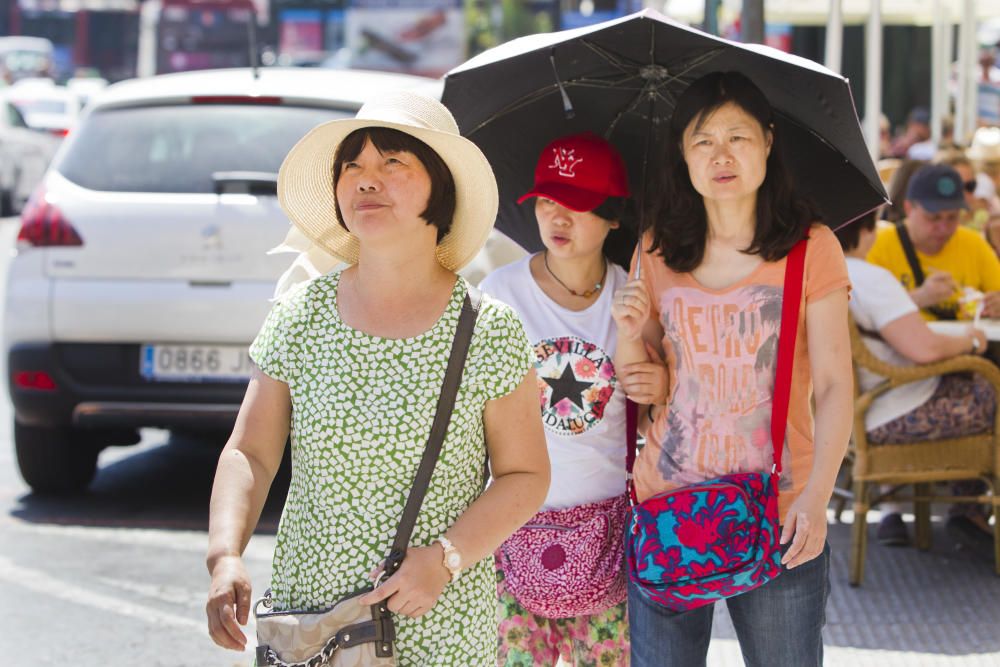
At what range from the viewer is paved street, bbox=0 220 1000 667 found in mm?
4812

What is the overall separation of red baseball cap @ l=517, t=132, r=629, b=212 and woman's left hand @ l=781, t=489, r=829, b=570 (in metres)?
0.80

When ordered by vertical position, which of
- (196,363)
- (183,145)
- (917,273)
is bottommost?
(196,363)

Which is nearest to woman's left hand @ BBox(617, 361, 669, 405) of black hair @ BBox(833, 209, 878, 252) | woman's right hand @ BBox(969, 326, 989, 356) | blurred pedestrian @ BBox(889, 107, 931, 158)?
black hair @ BBox(833, 209, 878, 252)

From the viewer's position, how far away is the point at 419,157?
2561 mm

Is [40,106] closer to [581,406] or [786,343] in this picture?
[581,406]

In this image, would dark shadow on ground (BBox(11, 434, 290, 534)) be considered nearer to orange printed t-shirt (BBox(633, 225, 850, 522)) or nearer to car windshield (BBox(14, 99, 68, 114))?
orange printed t-shirt (BBox(633, 225, 850, 522))

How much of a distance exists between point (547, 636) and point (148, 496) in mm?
4174

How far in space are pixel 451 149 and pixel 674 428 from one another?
2.47 ft

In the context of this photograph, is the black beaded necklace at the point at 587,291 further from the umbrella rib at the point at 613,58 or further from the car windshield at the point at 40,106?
the car windshield at the point at 40,106

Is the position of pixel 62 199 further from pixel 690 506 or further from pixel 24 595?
pixel 690 506

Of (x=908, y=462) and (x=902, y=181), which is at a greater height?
(x=902, y=181)

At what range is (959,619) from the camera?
5102 mm

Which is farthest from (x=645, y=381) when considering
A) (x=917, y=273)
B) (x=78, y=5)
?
(x=78, y=5)

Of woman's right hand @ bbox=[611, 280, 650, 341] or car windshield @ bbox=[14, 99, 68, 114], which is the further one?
car windshield @ bbox=[14, 99, 68, 114]
